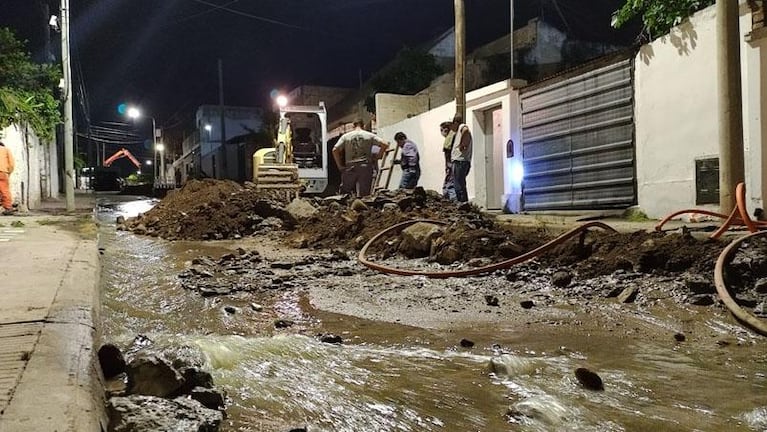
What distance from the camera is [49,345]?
7.88 ft

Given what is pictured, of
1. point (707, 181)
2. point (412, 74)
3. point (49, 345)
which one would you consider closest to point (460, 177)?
point (707, 181)

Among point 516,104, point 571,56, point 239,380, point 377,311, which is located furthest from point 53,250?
point 571,56

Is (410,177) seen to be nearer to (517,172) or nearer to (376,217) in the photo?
(517,172)

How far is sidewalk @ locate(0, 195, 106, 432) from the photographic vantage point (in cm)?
171

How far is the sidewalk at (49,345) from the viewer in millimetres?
1705

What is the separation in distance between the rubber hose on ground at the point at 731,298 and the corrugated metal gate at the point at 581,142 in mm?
4863

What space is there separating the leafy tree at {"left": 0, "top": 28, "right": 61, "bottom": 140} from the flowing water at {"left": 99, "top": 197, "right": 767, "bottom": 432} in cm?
1178

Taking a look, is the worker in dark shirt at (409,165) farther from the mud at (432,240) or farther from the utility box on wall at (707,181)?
the utility box on wall at (707,181)

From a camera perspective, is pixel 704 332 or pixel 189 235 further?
pixel 189 235

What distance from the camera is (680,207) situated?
7.57m

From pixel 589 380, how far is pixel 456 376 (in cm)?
61

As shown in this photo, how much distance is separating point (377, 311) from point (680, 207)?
5423 mm

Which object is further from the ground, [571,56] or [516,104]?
[571,56]

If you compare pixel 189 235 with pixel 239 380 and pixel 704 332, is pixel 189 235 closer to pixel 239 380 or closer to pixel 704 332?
pixel 239 380
